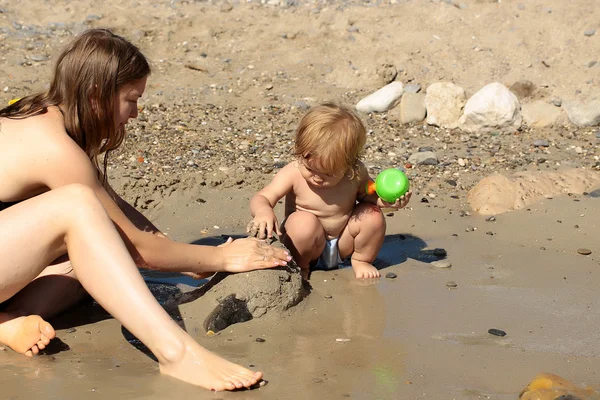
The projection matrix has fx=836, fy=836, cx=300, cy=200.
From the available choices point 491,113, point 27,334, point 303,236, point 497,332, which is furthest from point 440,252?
point 491,113

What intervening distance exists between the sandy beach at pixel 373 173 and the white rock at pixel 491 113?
0.17 m

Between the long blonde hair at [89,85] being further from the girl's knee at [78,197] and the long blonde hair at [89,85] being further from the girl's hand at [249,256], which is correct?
the girl's hand at [249,256]

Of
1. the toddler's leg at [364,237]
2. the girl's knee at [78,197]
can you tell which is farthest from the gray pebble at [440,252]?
the girl's knee at [78,197]

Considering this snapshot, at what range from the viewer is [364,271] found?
13.9 ft

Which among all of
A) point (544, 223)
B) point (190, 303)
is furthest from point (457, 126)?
point (190, 303)

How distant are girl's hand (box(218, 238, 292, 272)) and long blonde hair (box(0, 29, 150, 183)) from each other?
755 millimetres

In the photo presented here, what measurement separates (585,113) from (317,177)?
362cm

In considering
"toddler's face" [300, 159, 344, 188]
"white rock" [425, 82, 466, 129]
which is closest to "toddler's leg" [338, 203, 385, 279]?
"toddler's face" [300, 159, 344, 188]

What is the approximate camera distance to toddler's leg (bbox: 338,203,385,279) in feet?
14.0

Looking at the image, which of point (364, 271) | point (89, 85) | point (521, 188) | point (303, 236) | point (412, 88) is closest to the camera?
point (89, 85)

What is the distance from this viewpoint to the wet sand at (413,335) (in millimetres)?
2928

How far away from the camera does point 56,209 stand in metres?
3.04

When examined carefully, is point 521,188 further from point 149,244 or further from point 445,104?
point 149,244

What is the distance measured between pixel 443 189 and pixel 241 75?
296 centimetres
